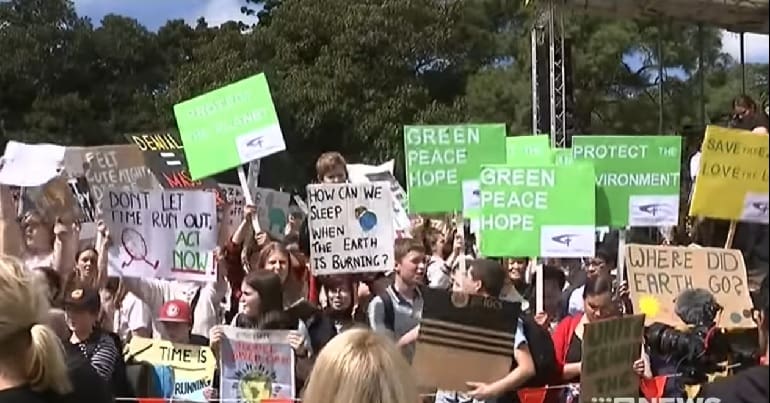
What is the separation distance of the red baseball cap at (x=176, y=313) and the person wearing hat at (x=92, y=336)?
1.52 feet

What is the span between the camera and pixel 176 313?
534cm

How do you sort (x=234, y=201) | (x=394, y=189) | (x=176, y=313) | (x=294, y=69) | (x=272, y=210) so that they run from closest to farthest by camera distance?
1. (x=176, y=313)
2. (x=234, y=201)
3. (x=272, y=210)
4. (x=394, y=189)
5. (x=294, y=69)

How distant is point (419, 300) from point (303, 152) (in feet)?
37.8

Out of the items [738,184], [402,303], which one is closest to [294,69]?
[402,303]

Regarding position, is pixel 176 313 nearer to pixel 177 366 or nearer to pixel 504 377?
pixel 177 366

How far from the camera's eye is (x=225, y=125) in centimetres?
554

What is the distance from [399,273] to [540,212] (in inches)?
26.8

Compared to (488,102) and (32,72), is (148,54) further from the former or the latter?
(488,102)

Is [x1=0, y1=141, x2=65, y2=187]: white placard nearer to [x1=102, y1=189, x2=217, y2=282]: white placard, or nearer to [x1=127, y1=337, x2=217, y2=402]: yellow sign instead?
[x1=102, y1=189, x2=217, y2=282]: white placard

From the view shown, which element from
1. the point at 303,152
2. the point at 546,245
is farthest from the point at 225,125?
the point at 303,152

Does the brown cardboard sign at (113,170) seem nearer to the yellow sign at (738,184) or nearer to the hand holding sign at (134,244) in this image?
the hand holding sign at (134,244)

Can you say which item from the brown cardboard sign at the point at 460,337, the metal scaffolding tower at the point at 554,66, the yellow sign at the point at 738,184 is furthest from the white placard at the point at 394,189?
the yellow sign at the point at 738,184

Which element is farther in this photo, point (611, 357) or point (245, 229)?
point (245, 229)

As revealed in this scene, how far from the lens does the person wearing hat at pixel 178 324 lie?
534 cm
